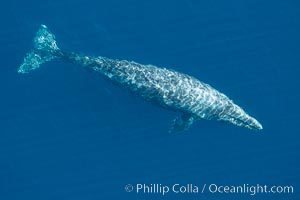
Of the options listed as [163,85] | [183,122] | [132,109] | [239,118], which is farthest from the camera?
[132,109]

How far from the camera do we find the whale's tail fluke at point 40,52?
2448 cm

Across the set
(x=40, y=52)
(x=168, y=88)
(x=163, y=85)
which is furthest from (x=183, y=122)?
(x=40, y=52)

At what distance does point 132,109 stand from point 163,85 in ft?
12.0

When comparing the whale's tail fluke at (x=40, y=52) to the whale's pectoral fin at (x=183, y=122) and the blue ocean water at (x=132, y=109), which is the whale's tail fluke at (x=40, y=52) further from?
the whale's pectoral fin at (x=183, y=122)

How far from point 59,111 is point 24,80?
2569 mm

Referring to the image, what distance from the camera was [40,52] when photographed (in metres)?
24.7

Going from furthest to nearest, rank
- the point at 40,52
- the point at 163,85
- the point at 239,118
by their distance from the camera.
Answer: the point at 40,52, the point at 239,118, the point at 163,85

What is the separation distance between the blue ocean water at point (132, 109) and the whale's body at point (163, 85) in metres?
0.97

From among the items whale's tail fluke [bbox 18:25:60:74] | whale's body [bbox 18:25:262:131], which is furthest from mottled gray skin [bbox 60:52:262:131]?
whale's tail fluke [bbox 18:25:60:74]

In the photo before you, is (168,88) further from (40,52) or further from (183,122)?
(40,52)

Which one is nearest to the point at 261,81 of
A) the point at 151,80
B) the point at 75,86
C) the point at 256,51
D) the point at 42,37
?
the point at 256,51

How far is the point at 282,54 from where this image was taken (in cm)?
2627

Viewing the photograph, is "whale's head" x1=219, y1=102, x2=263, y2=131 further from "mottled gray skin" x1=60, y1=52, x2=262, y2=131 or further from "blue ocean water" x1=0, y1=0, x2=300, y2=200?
"blue ocean water" x1=0, y1=0, x2=300, y2=200

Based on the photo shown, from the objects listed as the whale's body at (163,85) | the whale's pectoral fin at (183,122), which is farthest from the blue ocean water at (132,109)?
the whale's pectoral fin at (183,122)
